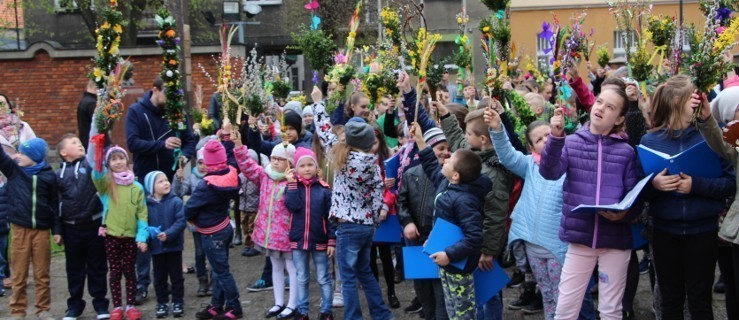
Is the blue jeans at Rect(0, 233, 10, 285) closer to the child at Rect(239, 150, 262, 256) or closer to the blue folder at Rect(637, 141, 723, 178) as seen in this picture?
the child at Rect(239, 150, 262, 256)

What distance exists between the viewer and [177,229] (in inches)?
320

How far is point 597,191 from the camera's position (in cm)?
552

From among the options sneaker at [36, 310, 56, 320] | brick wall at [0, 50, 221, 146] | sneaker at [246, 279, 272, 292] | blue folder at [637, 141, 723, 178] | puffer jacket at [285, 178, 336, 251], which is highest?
brick wall at [0, 50, 221, 146]

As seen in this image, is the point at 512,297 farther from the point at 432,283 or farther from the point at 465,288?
the point at 465,288

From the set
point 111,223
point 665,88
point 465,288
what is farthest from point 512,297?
point 111,223

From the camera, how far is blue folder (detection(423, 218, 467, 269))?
19.8 ft

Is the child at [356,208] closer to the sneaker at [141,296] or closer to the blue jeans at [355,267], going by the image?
the blue jeans at [355,267]

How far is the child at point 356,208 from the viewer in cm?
713

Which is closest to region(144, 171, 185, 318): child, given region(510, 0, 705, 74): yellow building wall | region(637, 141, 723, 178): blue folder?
region(637, 141, 723, 178): blue folder

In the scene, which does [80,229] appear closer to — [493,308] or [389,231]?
[389,231]

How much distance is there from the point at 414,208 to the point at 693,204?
235 cm

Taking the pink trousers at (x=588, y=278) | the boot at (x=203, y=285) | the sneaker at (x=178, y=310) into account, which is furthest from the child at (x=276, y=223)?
the pink trousers at (x=588, y=278)

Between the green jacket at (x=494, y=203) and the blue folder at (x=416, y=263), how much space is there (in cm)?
50

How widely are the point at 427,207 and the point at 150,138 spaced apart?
12.5 feet
